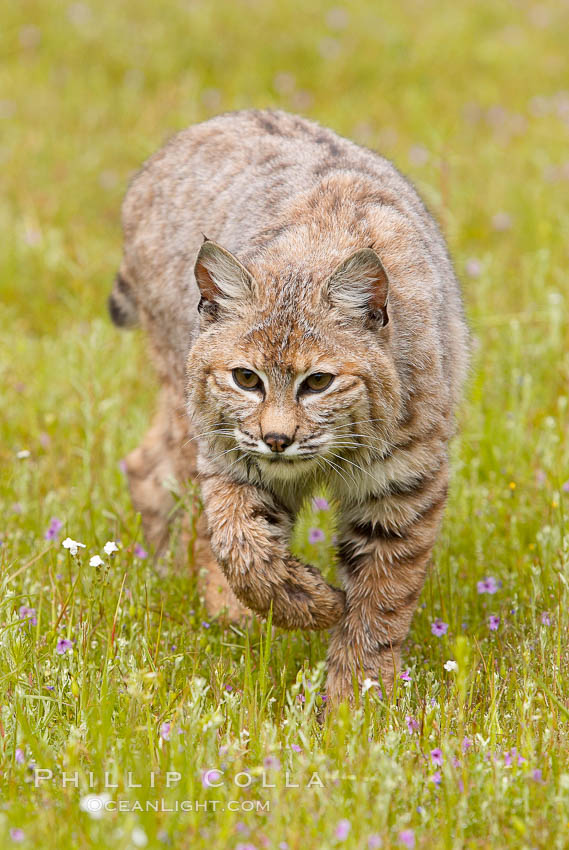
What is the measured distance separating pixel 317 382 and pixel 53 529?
1.80 metres

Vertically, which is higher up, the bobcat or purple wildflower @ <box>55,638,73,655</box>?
the bobcat

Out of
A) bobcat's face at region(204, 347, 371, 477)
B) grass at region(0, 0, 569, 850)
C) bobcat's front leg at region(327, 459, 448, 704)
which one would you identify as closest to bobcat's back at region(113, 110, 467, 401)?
bobcat's face at region(204, 347, 371, 477)

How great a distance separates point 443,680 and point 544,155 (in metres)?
7.44

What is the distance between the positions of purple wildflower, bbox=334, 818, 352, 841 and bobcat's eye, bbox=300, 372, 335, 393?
1537 millimetres

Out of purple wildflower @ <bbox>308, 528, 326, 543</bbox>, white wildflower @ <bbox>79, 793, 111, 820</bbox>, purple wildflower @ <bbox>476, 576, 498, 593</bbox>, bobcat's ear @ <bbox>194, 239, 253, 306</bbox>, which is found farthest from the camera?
purple wildflower @ <bbox>308, 528, 326, 543</bbox>

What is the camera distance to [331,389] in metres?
3.88

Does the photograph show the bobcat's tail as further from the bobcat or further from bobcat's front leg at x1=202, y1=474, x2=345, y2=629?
bobcat's front leg at x1=202, y1=474, x2=345, y2=629

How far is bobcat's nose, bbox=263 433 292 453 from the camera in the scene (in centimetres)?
374

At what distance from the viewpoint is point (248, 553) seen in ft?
13.5

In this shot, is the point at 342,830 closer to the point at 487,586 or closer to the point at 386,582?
the point at 386,582

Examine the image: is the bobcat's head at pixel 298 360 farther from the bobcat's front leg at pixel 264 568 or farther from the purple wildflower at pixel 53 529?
the purple wildflower at pixel 53 529

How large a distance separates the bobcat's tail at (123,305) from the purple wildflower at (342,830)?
378 cm

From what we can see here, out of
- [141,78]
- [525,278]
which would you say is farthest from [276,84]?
[525,278]

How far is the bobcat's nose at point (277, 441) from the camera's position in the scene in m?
3.74
